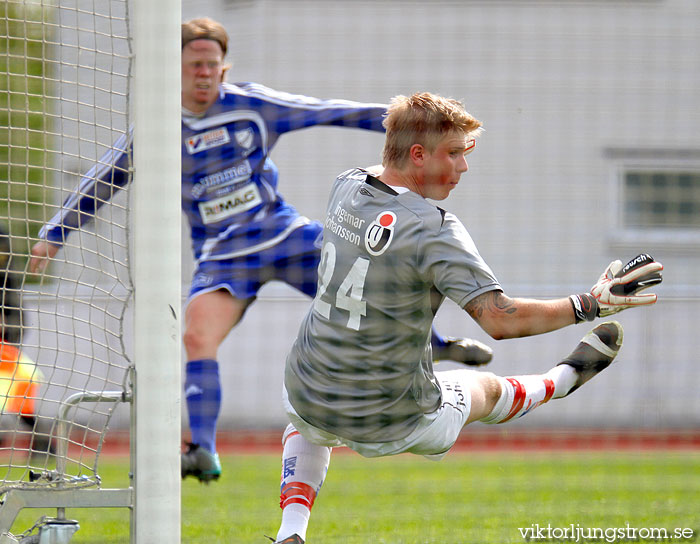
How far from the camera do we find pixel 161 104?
9.34 feet

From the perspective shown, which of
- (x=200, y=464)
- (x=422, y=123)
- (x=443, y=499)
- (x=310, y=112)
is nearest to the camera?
(x=422, y=123)

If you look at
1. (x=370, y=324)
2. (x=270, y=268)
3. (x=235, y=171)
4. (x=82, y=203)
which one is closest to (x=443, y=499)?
(x=270, y=268)

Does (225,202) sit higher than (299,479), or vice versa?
(225,202)

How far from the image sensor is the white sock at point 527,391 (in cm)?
338

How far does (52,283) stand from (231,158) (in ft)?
12.9

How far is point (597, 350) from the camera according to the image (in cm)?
342

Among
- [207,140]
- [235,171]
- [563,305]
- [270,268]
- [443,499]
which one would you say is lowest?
[443,499]

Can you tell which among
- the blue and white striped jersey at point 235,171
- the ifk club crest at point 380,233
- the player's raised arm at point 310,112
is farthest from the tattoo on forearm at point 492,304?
the blue and white striped jersey at point 235,171

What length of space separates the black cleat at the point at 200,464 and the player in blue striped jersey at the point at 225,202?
25cm

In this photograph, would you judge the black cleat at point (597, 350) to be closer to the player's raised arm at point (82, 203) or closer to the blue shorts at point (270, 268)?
the blue shorts at point (270, 268)

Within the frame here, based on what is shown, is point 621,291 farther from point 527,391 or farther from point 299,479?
point 299,479

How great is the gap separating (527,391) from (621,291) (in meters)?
0.69

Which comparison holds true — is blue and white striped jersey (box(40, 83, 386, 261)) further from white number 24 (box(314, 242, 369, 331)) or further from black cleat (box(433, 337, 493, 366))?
white number 24 (box(314, 242, 369, 331))

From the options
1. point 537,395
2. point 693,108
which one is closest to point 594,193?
point 693,108
